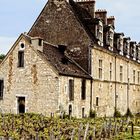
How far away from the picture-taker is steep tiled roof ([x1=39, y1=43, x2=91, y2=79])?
34.8 m

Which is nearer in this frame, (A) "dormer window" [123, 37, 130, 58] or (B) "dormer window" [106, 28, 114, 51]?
(B) "dormer window" [106, 28, 114, 51]

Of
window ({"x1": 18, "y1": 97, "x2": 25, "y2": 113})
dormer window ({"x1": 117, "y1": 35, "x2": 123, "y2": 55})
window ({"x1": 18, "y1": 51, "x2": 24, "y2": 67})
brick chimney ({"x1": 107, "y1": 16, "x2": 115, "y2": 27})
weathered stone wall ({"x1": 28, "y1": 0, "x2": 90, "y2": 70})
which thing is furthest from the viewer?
brick chimney ({"x1": 107, "y1": 16, "x2": 115, "y2": 27})

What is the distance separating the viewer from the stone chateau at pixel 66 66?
1352 inches

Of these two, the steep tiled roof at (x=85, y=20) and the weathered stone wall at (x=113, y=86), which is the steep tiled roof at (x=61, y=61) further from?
the steep tiled roof at (x=85, y=20)

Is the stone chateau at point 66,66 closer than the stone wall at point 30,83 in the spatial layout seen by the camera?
No

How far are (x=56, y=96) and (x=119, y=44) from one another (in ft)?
63.6

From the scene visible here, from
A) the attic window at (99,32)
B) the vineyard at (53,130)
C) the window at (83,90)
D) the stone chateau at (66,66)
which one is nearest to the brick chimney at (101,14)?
the stone chateau at (66,66)

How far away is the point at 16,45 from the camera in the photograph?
1406 inches

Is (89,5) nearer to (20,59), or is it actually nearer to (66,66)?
(66,66)

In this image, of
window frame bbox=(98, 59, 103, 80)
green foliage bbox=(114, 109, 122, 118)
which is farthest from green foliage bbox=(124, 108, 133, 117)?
window frame bbox=(98, 59, 103, 80)

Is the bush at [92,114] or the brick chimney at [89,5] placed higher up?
the brick chimney at [89,5]

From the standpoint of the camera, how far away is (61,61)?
36625mm

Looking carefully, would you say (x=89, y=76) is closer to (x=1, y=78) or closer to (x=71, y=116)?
(x=71, y=116)

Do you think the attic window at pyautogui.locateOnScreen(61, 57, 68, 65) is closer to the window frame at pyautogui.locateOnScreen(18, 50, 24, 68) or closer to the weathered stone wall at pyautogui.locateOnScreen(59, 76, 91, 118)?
the weathered stone wall at pyautogui.locateOnScreen(59, 76, 91, 118)
